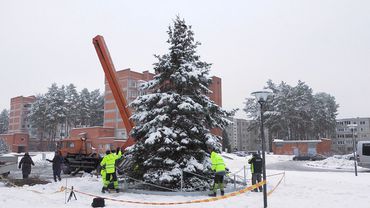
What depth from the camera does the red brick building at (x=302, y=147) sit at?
58.9 m

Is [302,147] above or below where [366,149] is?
below

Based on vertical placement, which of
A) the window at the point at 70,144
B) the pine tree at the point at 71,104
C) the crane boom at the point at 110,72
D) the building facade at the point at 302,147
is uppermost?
the pine tree at the point at 71,104

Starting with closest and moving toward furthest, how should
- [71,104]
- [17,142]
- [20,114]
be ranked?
[17,142] → [71,104] → [20,114]

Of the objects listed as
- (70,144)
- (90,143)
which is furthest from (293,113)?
(70,144)

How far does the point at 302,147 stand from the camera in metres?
60.1

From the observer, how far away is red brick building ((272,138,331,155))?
58.9 meters

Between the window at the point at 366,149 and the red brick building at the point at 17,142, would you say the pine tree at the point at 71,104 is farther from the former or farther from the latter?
the window at the point at 366,149

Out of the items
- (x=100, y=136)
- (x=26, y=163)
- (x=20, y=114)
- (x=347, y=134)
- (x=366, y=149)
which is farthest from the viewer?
(x=347, y=134)

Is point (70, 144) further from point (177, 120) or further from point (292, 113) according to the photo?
point (292, 113)

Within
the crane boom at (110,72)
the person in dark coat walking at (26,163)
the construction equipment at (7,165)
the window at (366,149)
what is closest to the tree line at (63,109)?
the construction equipment at (7,165)

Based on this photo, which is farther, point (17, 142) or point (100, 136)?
point (17, 142)

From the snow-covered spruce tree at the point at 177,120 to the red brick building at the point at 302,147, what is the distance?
48.6 metres

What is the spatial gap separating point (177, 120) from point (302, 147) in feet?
168

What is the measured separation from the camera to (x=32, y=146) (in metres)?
92.9
